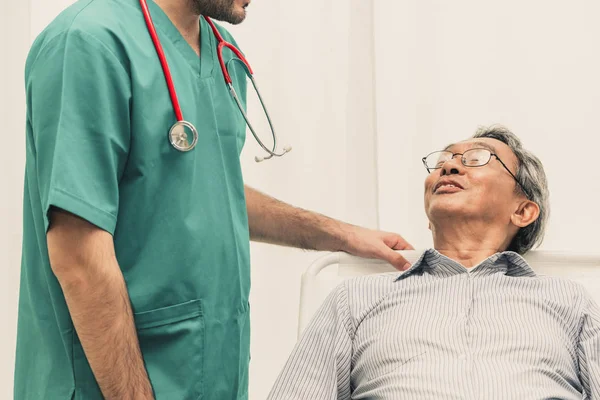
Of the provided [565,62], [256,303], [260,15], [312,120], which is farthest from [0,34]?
[565,62]

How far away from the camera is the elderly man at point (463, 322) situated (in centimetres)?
130

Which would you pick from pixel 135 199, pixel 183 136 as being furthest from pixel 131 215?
pixel 183 136

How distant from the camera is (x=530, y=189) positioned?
5.46ft

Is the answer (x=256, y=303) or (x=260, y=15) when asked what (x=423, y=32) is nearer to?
(x=260, y=15)

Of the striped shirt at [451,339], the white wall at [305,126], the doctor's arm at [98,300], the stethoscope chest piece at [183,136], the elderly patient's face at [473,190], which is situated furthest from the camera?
the white wall at [305,126]

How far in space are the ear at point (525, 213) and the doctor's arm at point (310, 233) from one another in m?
0.26

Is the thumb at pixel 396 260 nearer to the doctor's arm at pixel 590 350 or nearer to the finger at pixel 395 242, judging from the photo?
the finger at pixel 395 242

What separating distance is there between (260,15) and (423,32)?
471 mm

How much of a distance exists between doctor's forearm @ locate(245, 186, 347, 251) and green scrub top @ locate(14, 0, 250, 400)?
1.19 feet

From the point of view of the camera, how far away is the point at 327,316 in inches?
57.7

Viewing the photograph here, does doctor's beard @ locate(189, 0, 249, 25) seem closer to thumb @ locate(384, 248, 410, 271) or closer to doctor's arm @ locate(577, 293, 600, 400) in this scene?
thumb @ locate(384, 248, 410, 271)

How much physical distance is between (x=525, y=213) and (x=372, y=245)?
340 mm

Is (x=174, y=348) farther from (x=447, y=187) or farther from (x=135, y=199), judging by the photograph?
(x=447, y=187)

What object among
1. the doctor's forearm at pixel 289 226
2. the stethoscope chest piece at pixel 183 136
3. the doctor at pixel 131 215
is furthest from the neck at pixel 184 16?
the doctor's forearm at pixel 289 226
